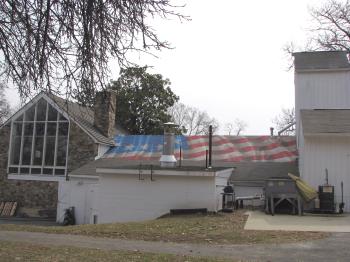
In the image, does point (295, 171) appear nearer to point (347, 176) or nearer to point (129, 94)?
point (347, 176)

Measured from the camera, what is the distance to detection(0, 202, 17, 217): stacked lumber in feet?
95.5

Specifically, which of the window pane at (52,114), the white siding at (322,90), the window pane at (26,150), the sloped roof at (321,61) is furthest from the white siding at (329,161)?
the window pane at (26,150)

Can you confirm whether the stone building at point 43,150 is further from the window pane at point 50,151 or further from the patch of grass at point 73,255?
the patch of grass at point 73,255

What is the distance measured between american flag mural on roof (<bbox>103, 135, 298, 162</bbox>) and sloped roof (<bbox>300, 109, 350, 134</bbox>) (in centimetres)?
383

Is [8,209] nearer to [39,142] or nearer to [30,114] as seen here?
[39,142]

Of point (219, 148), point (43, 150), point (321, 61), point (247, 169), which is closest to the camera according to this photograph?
point (247, 169)

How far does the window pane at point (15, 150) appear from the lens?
102ft

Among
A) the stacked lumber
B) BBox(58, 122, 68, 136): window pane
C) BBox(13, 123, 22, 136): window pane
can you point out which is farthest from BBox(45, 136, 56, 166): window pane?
the stacked lumber

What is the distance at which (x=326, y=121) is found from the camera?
21.8 metres

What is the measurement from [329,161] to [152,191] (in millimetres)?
7402

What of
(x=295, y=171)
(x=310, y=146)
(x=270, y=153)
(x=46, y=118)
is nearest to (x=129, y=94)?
(x=46, y=118)

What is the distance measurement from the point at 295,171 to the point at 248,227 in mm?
10423

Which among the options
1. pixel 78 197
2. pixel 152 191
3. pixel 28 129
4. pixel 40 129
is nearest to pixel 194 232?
pixel 152 191

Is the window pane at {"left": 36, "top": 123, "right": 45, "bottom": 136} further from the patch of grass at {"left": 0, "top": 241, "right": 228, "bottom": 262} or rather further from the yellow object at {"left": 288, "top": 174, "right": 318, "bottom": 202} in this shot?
the patch of grass at {"left": 0, "top": 241, "right": 228, "bottom": 262}
